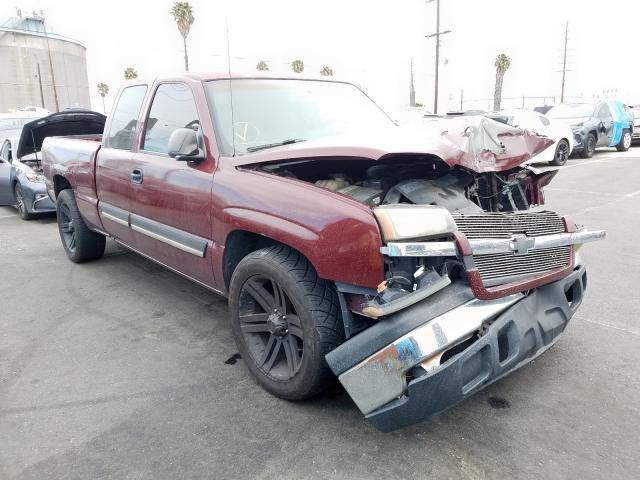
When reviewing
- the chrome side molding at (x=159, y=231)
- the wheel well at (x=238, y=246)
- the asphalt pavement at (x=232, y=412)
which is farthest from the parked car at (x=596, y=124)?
the wheel well at (x=238, y=246)

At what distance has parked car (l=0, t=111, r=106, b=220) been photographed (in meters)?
7.91

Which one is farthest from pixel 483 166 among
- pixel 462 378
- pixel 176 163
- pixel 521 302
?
pixel 176 163

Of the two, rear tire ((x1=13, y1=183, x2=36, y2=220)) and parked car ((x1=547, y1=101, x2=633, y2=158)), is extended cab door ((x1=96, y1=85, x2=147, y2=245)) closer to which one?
rear tire ((x1=13, y1=183, x2=36, y2=220))

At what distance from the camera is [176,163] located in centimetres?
354

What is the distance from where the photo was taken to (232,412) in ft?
9.18

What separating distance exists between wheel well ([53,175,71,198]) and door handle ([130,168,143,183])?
2153mm

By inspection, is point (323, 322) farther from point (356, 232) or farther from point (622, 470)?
point (622, 470)

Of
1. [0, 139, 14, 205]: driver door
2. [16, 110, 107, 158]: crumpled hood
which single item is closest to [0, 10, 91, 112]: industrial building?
[0, 139, 14, 205]: driver door

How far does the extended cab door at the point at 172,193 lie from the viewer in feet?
10.9

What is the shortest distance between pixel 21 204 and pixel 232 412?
7648 mm

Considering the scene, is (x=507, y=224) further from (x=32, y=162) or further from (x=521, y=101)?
(x=521, y=101)

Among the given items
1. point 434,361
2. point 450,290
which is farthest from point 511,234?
point 434,361

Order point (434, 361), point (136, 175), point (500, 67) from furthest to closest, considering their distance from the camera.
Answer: point (500, 67), point (136, 175), point (434, 361)

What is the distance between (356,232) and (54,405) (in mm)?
2011
